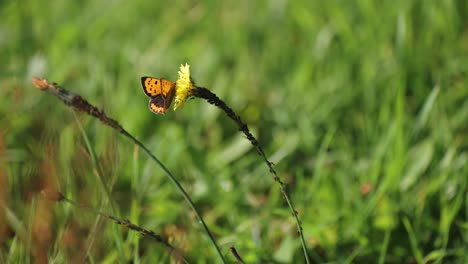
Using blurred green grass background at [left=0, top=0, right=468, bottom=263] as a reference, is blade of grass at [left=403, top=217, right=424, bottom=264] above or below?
below

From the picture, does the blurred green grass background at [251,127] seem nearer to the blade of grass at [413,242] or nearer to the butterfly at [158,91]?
the blade of grass at [413,242]

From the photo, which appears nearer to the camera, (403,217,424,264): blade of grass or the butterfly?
the butterfly

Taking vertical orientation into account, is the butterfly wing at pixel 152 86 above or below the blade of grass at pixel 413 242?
above

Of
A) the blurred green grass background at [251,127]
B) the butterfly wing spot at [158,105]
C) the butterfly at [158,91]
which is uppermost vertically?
the blurred green grass background at [251,127]

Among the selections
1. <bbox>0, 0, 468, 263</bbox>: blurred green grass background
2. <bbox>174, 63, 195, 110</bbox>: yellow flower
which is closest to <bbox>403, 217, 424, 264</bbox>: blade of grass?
<bbox>0, 0, 468, 263</bbox>: blurred green grass background

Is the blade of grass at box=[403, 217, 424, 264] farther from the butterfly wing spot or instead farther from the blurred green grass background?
the butterfly wing spot

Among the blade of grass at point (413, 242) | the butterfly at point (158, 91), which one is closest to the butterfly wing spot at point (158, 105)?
the butterfly at point (158, 91)

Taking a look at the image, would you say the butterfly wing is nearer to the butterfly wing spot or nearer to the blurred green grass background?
the butterfly wing spot

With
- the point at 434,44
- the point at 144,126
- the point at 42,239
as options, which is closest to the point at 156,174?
the point at 144,126

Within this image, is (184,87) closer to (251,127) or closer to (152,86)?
(152,86)

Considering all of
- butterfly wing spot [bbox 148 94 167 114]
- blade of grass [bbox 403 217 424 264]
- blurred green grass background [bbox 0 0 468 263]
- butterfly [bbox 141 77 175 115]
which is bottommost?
blade of grass [bbox 403 217 424 264]
